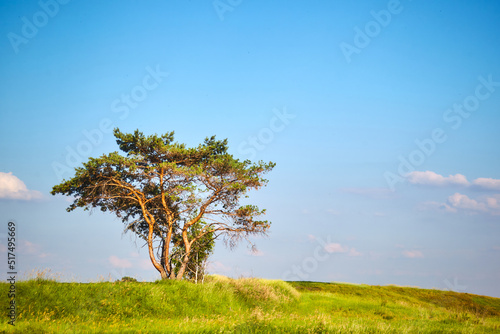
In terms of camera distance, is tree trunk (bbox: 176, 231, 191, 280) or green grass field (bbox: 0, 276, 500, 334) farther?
tree trunk (bbox: 176, 231, 191, 280)

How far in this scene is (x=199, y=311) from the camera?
20.2 metres

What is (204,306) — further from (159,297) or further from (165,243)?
(165,243)

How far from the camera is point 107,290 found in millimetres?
19094

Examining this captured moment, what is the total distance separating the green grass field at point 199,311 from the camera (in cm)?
1326

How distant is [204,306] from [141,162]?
13377 millimetres

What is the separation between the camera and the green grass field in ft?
43.5

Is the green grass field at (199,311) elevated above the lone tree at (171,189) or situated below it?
below

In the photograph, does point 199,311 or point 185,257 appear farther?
point 185,257

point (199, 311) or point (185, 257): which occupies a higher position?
point (185, 257)

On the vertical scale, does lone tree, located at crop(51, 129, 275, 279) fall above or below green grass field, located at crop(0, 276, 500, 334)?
above

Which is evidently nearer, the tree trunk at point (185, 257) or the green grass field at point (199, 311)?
the green grass field at point (199, 311)

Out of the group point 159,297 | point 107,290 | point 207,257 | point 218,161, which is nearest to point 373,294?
point 207,257

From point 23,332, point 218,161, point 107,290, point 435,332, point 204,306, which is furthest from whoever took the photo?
point 218,161

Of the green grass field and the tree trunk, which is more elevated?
the tree trunk
